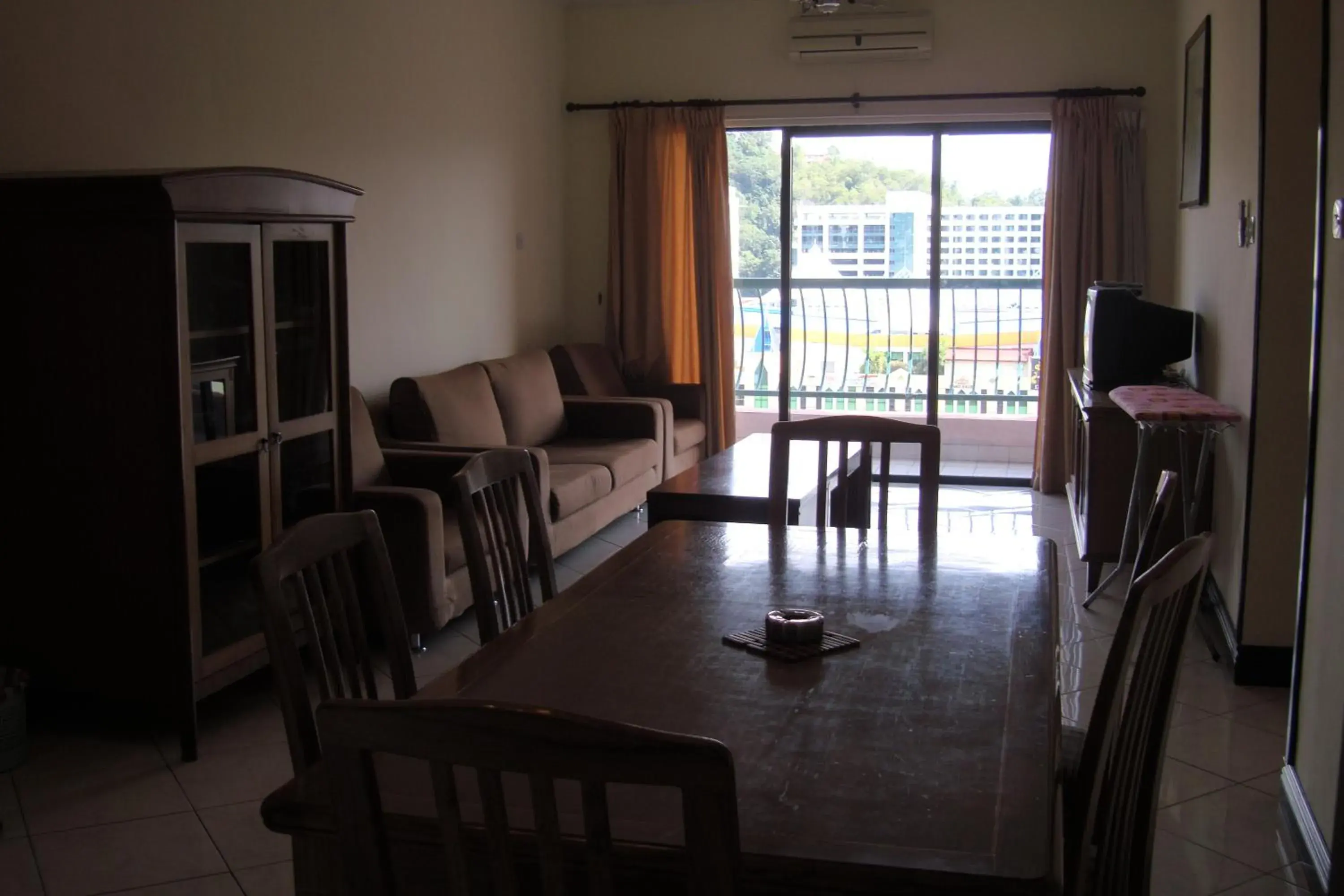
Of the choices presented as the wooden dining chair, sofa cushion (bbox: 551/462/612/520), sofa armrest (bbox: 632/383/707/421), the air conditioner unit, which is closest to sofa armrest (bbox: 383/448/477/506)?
sofa cushion (bbox: 551/462/612/520)

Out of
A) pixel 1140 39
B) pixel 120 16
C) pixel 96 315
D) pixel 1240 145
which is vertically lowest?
pixel 96 315

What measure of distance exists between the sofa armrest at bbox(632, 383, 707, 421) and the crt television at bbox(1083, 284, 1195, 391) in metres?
2.45

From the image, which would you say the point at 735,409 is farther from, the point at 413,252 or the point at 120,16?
the point at 120,16

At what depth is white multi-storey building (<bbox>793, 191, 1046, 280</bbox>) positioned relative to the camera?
7.24 m

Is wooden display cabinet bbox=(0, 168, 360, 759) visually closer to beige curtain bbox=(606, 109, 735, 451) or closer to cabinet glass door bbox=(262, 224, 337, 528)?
cabinet glass door bbox=(262, 224, 337, 528)

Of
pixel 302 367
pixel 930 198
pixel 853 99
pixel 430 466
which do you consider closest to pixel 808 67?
pixel 853 99

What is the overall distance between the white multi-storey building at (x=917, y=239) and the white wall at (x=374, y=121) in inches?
61.9

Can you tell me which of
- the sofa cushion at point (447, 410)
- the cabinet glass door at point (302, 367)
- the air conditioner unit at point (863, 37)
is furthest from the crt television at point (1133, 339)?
the cabinet glass door at point (302, 367)

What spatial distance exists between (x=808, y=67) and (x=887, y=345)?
5.99ft

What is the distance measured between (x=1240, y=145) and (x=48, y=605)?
13.2ft

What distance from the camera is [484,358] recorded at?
6383 millimetres

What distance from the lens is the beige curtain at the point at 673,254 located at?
7.19 meters

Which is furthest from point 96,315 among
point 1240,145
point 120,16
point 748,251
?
point 748,251

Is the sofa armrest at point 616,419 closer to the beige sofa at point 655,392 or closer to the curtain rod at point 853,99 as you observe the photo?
the beige sofa at point 655,392
